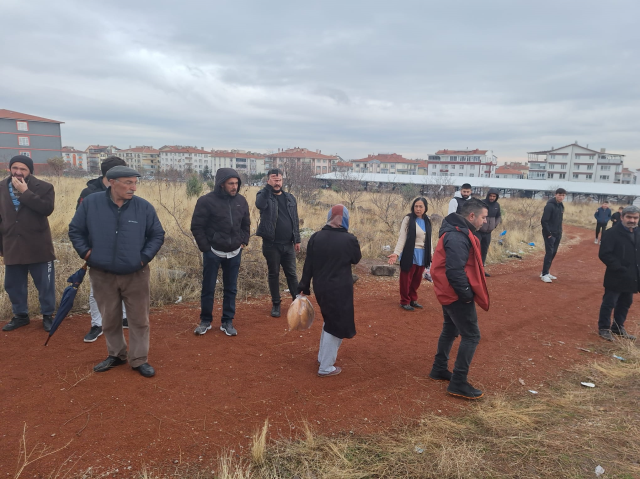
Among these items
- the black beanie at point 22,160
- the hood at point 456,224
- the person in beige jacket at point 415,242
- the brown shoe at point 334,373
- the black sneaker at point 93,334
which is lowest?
the brown shoe at point 334,373

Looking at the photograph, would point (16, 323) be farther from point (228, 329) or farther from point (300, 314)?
point (300, 314)

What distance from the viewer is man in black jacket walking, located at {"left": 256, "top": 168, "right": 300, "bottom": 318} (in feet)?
18.0

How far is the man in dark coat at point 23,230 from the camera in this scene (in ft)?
14.6

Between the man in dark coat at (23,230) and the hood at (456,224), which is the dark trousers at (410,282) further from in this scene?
the man in dark coat at (23,230)

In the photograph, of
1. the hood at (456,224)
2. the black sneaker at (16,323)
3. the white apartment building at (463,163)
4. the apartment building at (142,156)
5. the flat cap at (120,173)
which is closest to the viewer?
the flat cap at (120,173)

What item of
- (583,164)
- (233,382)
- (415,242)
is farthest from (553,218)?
(583,164)

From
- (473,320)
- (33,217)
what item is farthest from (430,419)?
(33,217)

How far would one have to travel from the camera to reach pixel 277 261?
5.67 meters

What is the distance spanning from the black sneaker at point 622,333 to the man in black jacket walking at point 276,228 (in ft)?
14.8

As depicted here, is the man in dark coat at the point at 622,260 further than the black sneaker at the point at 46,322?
Yes

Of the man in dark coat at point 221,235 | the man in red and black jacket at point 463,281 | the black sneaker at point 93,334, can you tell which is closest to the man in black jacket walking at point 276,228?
the man in dark coat at point 221,235

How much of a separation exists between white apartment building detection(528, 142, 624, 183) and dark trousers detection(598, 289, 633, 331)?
78.9 m

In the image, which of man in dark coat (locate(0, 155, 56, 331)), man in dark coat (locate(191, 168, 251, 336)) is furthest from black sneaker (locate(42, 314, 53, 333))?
man in dark coat (locate(191, 168, 251, 336))

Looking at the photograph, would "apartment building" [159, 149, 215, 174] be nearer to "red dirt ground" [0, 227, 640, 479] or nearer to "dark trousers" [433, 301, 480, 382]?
"red dirt ground" [0, 227, 640, 479]
